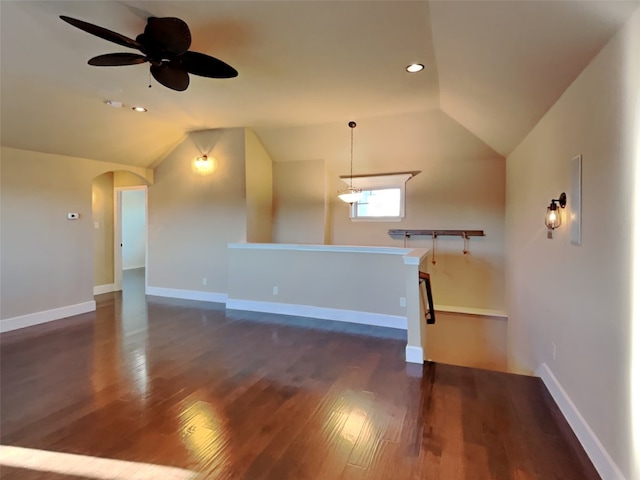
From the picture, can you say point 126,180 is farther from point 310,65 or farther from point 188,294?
point 310,65

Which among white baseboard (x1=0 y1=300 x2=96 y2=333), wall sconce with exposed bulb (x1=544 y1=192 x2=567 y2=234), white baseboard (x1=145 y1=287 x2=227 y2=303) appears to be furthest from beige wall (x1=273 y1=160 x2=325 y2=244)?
wall sconce with exposed bulb (x1=544 y1=192 x2=567 y2=234)

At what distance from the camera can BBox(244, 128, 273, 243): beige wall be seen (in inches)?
227

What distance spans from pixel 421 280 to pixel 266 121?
3.26 m

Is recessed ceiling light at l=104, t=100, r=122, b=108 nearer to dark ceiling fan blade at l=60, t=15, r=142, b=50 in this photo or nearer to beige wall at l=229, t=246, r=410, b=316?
dark ceiling fan blade at l=60, t=15, r=142, b=50

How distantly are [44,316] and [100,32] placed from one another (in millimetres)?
4387

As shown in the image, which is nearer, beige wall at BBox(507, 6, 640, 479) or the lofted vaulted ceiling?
beige wall at BBox(507, 6, 640, 479)

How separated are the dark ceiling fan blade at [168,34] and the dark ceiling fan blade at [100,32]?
117mm

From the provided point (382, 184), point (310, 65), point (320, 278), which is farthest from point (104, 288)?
→ point (310, 65)

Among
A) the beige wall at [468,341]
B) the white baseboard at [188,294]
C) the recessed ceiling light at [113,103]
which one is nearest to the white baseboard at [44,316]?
the white baseboard at [188,294]

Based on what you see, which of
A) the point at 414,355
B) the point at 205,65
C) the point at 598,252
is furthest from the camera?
the point at 414,355

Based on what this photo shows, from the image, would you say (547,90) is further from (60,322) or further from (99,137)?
(60,322)

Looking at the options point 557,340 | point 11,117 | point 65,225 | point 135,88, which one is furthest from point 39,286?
point 557,340

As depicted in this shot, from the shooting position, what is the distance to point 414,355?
134 inches

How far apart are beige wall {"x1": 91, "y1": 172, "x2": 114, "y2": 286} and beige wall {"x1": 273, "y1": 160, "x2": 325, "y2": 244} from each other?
133 inches
